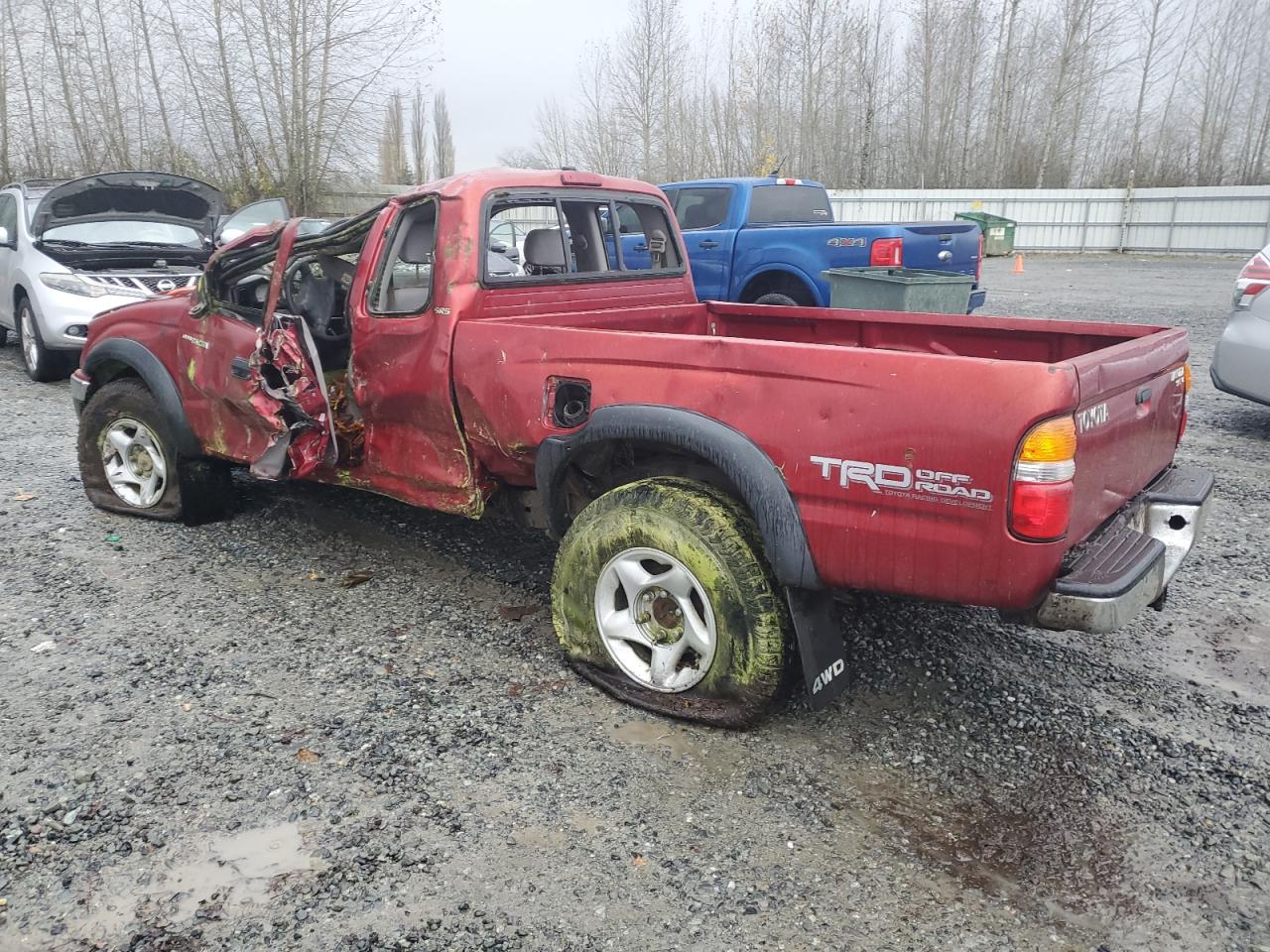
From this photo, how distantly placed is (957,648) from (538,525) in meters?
1.80

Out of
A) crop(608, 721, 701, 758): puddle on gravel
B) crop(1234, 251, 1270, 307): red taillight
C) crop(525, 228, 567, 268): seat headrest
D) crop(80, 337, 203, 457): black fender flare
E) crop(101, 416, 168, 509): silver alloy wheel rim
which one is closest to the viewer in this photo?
crop(608, 721, 701, 758): puddle on gravel

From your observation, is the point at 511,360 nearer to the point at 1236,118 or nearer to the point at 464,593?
the point at 464,593

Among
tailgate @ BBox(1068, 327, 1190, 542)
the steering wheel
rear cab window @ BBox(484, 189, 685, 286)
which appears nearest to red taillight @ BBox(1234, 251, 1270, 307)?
tailgate @ BBox(1068, 327, 1190, 542)

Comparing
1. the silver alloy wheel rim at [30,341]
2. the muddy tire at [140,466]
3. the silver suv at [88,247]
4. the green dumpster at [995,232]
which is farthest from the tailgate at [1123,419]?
the green dumpster at [995,232]

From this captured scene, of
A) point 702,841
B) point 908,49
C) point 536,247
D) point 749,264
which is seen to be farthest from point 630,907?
point 908,49

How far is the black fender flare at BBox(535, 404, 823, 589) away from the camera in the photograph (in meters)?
2.89

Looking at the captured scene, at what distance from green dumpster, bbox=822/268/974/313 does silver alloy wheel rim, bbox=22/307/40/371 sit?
7.65 metres

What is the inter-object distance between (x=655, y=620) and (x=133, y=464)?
3537 mm

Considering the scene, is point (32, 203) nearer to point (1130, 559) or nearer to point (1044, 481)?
point (1044, 481)

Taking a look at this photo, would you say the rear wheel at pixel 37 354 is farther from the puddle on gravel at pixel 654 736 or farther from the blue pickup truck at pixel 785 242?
the puddle on gravel at pixel 654 736

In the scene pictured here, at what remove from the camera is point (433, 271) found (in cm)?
386

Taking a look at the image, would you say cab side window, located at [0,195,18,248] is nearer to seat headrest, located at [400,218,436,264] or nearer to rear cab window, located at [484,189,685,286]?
rear cab window, located at [484,189,685,286]

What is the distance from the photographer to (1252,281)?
670cm

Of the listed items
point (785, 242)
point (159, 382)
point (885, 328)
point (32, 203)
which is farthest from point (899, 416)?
point (32, 203)
